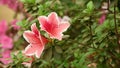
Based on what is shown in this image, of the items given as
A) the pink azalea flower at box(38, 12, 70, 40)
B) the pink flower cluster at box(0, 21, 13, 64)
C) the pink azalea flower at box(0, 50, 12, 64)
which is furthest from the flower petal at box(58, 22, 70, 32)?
the pink flower cluster at box(0, 21, 13, 64)

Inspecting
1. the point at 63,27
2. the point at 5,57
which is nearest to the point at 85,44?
the point at 63,27

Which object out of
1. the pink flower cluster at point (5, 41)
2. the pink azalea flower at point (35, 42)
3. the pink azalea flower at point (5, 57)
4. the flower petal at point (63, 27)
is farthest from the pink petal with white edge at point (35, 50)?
the pink flower cluster at point (5, 41)

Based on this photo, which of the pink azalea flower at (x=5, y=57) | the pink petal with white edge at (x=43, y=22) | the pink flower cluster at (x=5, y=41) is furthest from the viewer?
the pink flower cluster at (x=5, y=41)

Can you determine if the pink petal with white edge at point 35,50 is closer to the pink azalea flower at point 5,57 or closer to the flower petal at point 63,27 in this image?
the flower petal at point 63,27

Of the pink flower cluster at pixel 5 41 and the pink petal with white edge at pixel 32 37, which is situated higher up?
the pink petal with white edge at pixel 32 37

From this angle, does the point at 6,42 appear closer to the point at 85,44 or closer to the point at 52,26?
the point at 85,44

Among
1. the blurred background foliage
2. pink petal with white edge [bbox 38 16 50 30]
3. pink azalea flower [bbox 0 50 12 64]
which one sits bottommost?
pink azalea flower [bbox 0 50 12 64]

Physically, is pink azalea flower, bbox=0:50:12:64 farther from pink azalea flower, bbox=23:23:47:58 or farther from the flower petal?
the flower petal

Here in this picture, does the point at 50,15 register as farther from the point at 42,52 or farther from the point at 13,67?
the point at 13,67

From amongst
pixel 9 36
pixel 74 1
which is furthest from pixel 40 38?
pixel 9 36
